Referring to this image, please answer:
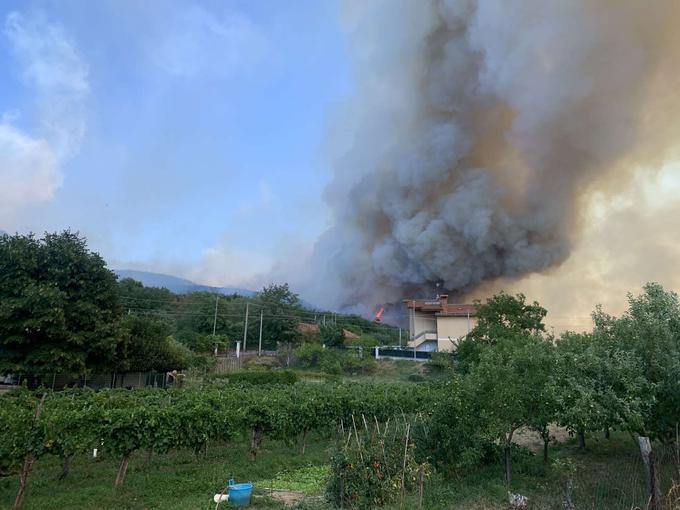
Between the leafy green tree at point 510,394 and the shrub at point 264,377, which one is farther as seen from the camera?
the shrub at point 264,377

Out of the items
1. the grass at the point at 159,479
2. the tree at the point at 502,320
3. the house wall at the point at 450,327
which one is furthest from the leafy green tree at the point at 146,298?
the grass at the point at 159,479

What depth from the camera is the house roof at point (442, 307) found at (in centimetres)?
4775

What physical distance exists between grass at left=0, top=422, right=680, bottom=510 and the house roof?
Answer: 118 ft

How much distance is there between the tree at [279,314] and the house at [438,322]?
46.0 ft

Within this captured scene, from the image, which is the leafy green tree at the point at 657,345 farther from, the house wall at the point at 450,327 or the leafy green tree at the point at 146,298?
the leafy green tree at the point at 146,298

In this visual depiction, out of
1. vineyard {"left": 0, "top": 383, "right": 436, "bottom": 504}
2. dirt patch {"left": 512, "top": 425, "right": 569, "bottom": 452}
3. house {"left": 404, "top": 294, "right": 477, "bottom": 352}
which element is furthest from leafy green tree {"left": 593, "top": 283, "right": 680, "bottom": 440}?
house {"left": 404, "top": 294, "right": 477, "bottom": 352}

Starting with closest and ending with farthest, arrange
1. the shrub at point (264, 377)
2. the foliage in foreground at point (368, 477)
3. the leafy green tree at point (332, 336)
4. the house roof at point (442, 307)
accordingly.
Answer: the foliage in foreground at point (368, 477), the shrub at point (264, 377), the leafy green tree at point (332, 336), the house roof at point (442, 307)

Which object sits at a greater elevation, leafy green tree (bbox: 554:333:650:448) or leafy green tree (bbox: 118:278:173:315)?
leafy green tree (bbox: 118:278:173:315)

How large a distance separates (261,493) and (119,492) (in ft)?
8.86

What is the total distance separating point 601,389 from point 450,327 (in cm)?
4133

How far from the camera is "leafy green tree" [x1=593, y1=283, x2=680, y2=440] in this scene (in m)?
7.53

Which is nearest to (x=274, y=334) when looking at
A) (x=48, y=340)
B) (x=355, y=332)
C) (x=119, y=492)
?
(x=355, y=332)

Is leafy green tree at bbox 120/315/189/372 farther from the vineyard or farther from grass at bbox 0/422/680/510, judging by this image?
grass at bbox 0/422/680/510

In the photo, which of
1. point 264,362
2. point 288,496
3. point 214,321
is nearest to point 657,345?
point 288,496
